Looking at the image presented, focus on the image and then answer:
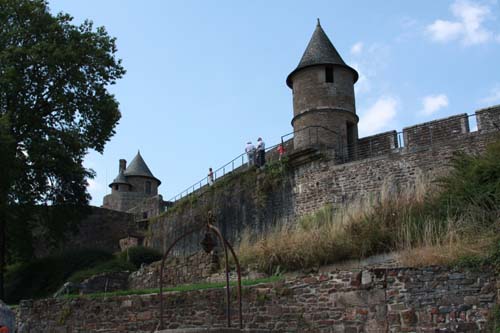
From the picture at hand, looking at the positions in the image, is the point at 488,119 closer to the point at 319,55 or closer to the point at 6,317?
the point at 319,55

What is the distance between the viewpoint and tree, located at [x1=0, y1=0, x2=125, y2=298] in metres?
21.4

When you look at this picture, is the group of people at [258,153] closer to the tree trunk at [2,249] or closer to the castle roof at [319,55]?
the castle roof at [319,55]

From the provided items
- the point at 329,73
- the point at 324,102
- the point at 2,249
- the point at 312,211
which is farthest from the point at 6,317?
the point at 329,73

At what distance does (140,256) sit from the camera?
76.1ft

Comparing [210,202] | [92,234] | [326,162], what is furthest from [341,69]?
[92,234]

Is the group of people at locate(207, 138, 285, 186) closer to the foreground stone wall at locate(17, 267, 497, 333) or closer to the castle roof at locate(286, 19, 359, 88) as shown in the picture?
the castle roof at locate(286, 19, 359, 88)

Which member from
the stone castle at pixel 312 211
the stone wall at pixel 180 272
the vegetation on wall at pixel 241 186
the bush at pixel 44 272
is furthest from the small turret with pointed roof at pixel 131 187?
the stone wall at pixel 180 272

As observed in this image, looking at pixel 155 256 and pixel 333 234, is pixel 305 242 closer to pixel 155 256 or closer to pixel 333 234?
pixel 333 234

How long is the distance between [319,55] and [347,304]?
11.7 meters

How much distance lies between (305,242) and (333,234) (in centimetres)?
62

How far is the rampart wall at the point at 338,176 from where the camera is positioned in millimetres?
16969

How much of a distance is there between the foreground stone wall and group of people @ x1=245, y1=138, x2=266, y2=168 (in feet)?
30.0

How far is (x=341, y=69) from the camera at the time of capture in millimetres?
20969

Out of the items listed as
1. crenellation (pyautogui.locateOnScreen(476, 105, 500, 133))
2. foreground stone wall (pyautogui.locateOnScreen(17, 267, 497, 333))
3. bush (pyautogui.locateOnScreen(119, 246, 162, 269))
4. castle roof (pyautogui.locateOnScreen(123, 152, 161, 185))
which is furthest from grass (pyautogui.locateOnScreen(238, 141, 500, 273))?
castle roof (pyautogui.locateOnScreen(123, 152, 161, 185))
